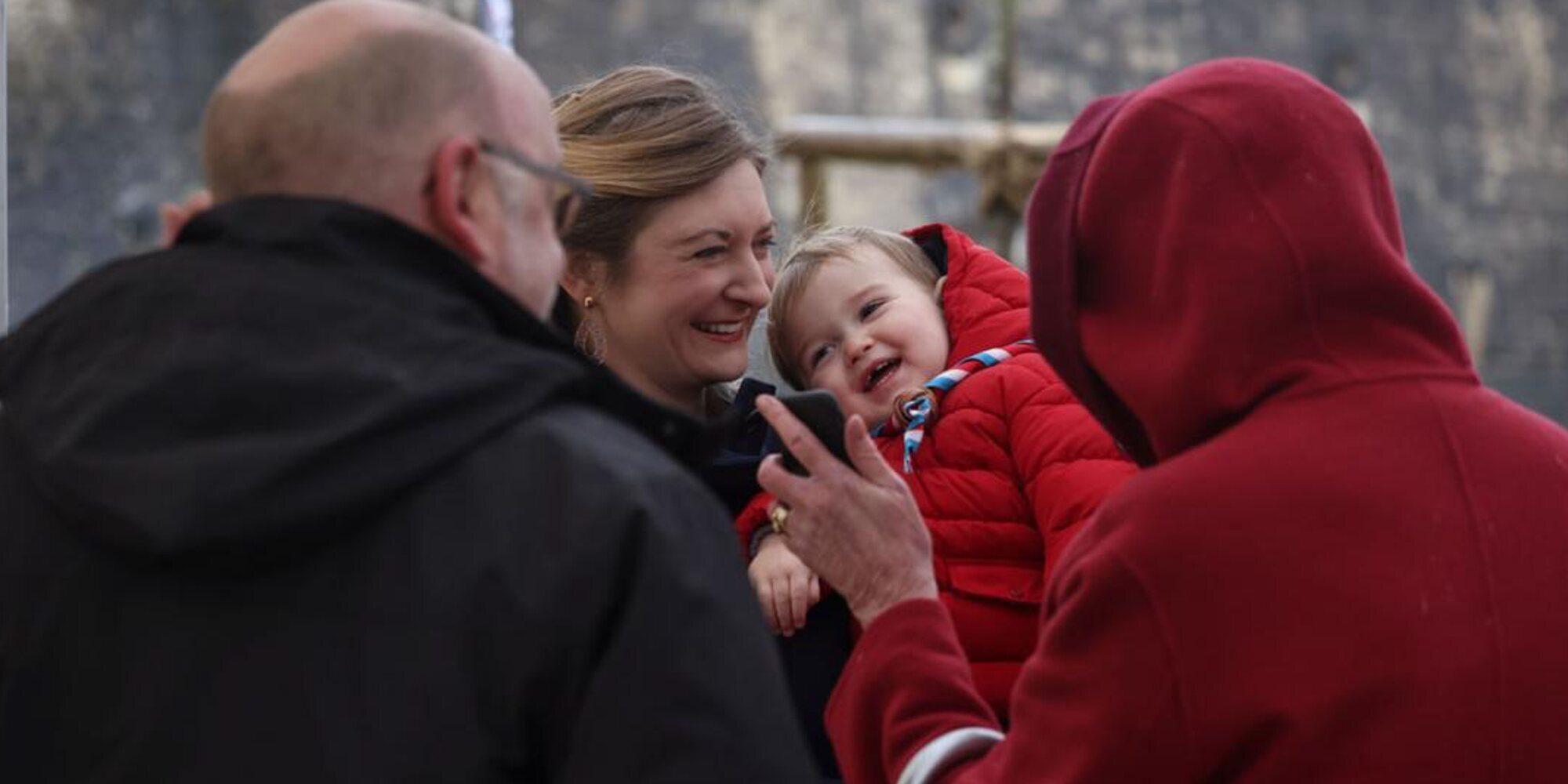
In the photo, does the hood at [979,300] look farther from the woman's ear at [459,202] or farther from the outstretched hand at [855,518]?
the woman's ear at [459,202]

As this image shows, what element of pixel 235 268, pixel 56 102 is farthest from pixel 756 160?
pixel 56 102

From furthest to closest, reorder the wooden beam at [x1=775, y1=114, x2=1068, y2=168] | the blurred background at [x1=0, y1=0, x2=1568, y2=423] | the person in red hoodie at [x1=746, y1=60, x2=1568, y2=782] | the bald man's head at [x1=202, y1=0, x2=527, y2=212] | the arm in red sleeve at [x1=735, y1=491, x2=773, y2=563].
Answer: the blurred background at [x1=0, y1=0, x2=1568, y2=423] < the wooden beam at [x1=775, y1=114, x2=1068, y2=168] < the arm in red sleeve at [x1=735, y1=491, x2=773, y2=563] < the person in red hoodie at [x1=746, y1=60, x2=1568, y2=782] < the bald man's head at [x1=202, y1=0, x2=527, y2=212]

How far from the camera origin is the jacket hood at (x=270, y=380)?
60.4 inches

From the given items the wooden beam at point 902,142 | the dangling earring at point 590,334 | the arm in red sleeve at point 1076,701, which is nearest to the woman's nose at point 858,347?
the dangling earring at point 590,334

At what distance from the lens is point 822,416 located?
2309mm

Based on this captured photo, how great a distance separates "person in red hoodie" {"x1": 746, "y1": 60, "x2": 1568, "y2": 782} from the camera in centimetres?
182

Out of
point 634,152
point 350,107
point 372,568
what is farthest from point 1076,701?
point 634,152

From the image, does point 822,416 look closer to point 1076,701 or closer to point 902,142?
point 1076,701

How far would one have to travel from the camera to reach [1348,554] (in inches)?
72.3

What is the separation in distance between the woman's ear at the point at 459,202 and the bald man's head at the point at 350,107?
14 millimetres

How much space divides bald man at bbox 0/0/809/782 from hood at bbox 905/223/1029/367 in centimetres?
110

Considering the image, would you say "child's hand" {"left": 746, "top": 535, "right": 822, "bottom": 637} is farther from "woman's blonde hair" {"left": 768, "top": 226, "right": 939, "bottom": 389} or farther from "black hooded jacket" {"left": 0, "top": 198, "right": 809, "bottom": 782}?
"black hooded jacket" {"left": 0, "top": 198, "right": 809, "bottom": 782}

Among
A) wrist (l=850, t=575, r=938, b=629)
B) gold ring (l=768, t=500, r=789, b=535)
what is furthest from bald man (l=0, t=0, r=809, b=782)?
gold ring (l=768, t=500, r=789, b=535)

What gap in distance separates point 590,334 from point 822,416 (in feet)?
2.23
